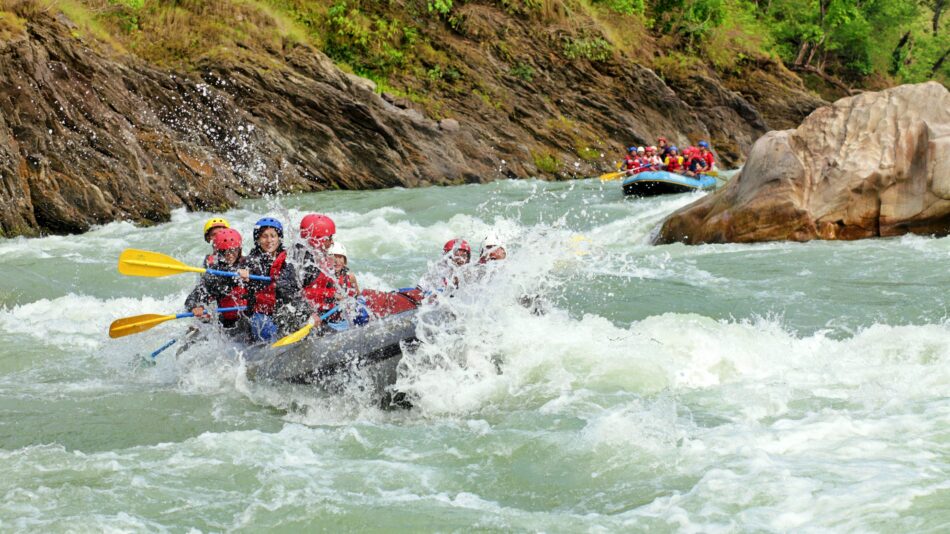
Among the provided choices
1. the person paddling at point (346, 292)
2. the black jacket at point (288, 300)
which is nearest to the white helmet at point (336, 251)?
the person paddling at point (346, 292)

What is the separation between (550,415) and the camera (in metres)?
5.81

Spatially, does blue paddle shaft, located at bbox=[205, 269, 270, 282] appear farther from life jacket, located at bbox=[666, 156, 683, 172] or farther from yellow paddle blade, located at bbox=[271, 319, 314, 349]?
life jacket, located at bbox=[666, 156, 683, 172]

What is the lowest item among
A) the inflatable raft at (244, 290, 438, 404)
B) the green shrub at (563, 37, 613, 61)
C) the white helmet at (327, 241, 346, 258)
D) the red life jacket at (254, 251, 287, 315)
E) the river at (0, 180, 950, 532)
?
the river at (0, 180, 950, 532)

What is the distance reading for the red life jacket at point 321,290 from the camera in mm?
6738

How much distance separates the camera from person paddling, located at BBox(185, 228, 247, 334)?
723 centimetres

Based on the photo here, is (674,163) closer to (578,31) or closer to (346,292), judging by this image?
(578,31)

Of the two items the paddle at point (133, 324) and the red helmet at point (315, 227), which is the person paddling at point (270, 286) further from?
the paddle at point (133, 324)

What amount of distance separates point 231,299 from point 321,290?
0.92 metres

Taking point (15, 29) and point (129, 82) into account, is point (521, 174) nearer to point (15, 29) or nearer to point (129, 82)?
point (129, 82)

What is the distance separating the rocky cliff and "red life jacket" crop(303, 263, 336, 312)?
7274 mm

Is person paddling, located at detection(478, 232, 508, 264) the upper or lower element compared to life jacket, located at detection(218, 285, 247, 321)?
upper

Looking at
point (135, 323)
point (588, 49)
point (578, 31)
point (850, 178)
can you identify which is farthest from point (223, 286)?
point (578, 31)

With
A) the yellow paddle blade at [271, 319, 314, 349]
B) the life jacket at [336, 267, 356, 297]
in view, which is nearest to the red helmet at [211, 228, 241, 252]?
the life jacket at [336, 267, 356, 297]

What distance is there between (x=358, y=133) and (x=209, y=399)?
12555 millimetres
